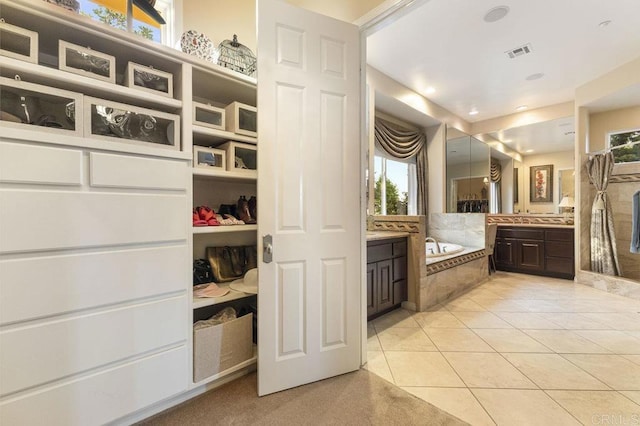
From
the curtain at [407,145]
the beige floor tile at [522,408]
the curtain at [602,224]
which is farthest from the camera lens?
the curtain at [407,145]

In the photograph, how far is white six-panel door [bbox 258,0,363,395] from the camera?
161 cm

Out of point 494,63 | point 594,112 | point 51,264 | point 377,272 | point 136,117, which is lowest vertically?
point 377,272

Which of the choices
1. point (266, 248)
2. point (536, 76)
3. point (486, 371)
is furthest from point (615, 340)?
point (536, 76)

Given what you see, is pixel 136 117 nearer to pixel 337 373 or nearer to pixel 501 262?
pixel 337 373

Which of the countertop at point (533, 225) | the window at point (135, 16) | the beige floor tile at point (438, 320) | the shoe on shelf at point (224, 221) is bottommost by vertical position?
the beige floor tile at point (438, 320)

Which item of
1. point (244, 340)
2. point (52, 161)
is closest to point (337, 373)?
point (244, 340)

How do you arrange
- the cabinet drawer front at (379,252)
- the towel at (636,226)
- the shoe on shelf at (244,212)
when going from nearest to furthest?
the shoe on shelf at (244,212) → the cabinet drawer front at (379,252) → the towel at (636,226)

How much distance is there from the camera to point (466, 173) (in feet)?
17.3

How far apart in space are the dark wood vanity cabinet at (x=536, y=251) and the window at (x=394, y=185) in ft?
6.17

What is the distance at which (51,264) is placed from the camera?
1156mm

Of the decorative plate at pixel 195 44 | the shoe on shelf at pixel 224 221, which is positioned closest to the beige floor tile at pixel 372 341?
the shoe on shelf at pixel 224 221

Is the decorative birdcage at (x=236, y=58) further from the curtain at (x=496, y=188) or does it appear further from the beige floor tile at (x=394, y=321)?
the curtain at (x=496, y=188)

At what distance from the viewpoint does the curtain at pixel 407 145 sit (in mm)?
4297

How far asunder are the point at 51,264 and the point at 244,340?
110cm
